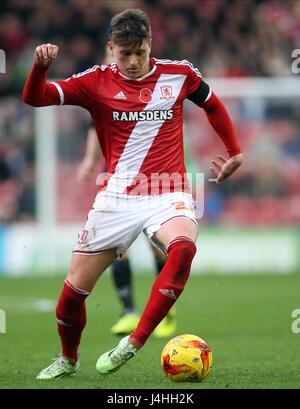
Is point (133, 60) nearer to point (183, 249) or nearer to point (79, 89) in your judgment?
point (79, 89)

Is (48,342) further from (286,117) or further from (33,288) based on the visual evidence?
(286,117)

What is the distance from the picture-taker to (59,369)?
20.8 ft

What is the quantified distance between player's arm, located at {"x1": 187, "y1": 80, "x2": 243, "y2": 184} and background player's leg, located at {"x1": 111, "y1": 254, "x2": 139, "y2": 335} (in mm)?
2542

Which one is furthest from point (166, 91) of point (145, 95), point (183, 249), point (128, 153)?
point (183, 249)

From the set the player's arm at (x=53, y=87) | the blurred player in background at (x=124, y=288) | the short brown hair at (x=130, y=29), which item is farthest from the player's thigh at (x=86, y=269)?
the blurred player in background at (x=124, y=288)

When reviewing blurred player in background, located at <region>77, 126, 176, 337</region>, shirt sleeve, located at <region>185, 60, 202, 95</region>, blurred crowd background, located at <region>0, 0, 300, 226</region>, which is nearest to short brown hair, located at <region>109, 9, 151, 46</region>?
shirt sleeve, located at <region>185, 60, 202, 95</region>

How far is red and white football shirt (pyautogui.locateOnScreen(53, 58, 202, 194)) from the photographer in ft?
20.8

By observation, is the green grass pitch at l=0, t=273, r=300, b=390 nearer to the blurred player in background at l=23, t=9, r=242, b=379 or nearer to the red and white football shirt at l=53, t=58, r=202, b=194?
the blurred player in background at l=23, t=9, r=242, b=379

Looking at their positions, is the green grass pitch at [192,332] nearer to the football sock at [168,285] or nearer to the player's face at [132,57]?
the football sock at [168,285]

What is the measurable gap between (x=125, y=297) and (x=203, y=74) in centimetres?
897

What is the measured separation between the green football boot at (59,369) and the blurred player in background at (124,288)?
7.72 ft
